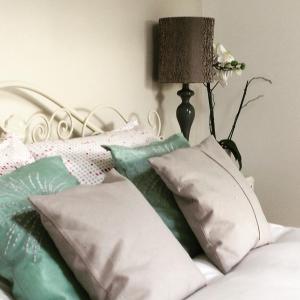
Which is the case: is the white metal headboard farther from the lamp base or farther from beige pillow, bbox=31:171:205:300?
beige pillow, bbox=31:171:205:300

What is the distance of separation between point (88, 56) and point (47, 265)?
1240 millimetres

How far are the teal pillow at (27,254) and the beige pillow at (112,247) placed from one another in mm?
41

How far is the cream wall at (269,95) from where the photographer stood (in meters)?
2.82

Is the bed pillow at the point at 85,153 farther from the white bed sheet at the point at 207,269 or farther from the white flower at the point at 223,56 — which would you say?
the white flower at the point at 223,56

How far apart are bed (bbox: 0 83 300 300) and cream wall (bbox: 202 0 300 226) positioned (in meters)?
1.05

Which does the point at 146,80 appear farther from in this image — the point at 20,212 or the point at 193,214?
the point at 20,212

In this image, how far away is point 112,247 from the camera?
3.68ft

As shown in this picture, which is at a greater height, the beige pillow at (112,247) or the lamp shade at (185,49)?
the lamp shade at (185,49)

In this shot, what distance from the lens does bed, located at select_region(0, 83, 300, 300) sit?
1222 mm

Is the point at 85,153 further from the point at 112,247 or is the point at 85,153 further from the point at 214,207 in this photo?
the point at 112,247

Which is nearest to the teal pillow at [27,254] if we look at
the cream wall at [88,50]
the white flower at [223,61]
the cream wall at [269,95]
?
the cream wall at [88,50]

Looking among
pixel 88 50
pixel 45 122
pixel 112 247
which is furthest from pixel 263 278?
pixel 88 50

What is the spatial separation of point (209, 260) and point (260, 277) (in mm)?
238

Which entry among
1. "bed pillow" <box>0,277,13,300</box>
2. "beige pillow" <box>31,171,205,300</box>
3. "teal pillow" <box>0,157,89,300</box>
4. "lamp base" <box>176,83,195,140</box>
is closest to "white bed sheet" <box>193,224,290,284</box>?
"beige pillow" <box>31,171,205,300</box>
